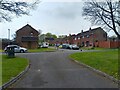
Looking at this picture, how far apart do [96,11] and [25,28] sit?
51.9m

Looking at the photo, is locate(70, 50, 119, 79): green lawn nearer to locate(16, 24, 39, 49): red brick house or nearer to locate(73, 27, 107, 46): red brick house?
locate(16, 24, 39, 49): red brick house

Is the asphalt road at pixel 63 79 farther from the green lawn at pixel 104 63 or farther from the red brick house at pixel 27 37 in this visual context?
the red brick house at pixel 27 37

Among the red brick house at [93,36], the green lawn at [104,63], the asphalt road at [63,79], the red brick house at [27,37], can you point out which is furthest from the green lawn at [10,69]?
the red brick house at [93,36]

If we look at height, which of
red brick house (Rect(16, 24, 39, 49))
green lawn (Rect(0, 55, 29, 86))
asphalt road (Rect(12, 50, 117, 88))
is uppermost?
red brick house (Rect(16, 24, 39, 49))

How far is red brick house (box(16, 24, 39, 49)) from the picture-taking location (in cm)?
8094

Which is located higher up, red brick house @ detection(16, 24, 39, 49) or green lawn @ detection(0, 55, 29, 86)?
red brick house @ detection(16, 24, 39, 49)

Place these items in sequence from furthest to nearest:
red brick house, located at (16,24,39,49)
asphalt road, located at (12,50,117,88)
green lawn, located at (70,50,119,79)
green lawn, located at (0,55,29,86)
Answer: red brick house, located at (16,24,39,49), green lawn, located at (70,50,119,79), green lawn, located at (0,55,29,86), asphalt road, located at (12,50,117,88)

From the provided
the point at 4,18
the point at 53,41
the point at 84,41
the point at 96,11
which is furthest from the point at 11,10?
the point at 53,41

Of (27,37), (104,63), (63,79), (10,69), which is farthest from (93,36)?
(63,79)

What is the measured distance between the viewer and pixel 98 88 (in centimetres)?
1260

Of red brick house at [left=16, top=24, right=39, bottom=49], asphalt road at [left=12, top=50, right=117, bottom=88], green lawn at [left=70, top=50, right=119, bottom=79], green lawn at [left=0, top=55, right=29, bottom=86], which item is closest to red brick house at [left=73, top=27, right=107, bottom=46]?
red brick house at [left=16, top=24, right=39, bottom=49]

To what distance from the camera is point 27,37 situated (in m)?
81.6

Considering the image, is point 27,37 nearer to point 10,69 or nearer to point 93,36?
point 93,36

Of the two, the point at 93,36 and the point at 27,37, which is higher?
the point at 93,36
